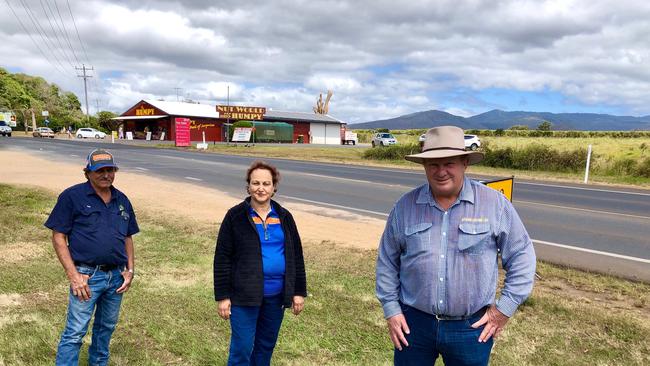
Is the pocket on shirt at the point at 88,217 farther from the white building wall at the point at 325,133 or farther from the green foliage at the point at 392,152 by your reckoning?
the white building wall at the point at 325,133

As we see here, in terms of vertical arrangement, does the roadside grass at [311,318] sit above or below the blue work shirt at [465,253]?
below

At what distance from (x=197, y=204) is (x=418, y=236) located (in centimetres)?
898

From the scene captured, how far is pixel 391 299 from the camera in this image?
2.47 metres

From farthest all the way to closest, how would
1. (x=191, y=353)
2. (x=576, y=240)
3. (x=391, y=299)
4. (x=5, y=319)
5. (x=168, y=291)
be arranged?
(x=576, y=240)
(x=168, y=291)
(x=5, y=319)
(x=191, y=353)
(x=391, y=299)

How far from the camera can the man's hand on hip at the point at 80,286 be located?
3.00 meters

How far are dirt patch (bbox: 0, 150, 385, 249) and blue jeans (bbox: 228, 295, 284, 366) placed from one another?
14.1 feet

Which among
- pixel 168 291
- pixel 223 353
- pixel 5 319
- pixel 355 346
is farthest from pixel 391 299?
pixel 5 319

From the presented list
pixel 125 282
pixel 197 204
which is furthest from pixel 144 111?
pixel 125 282

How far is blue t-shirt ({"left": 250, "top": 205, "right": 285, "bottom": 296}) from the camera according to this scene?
285 cm

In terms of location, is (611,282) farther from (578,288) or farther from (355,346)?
(355,346)

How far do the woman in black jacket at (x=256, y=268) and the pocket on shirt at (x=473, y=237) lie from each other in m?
1.10

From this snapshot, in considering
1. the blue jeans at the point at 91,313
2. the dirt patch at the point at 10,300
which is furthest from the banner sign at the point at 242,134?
the blue jeans at the point at 91,313

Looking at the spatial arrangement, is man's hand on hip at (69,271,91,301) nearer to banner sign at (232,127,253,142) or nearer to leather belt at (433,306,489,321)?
leather belt at (433,306,489,321)

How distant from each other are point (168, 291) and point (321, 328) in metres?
1.83
